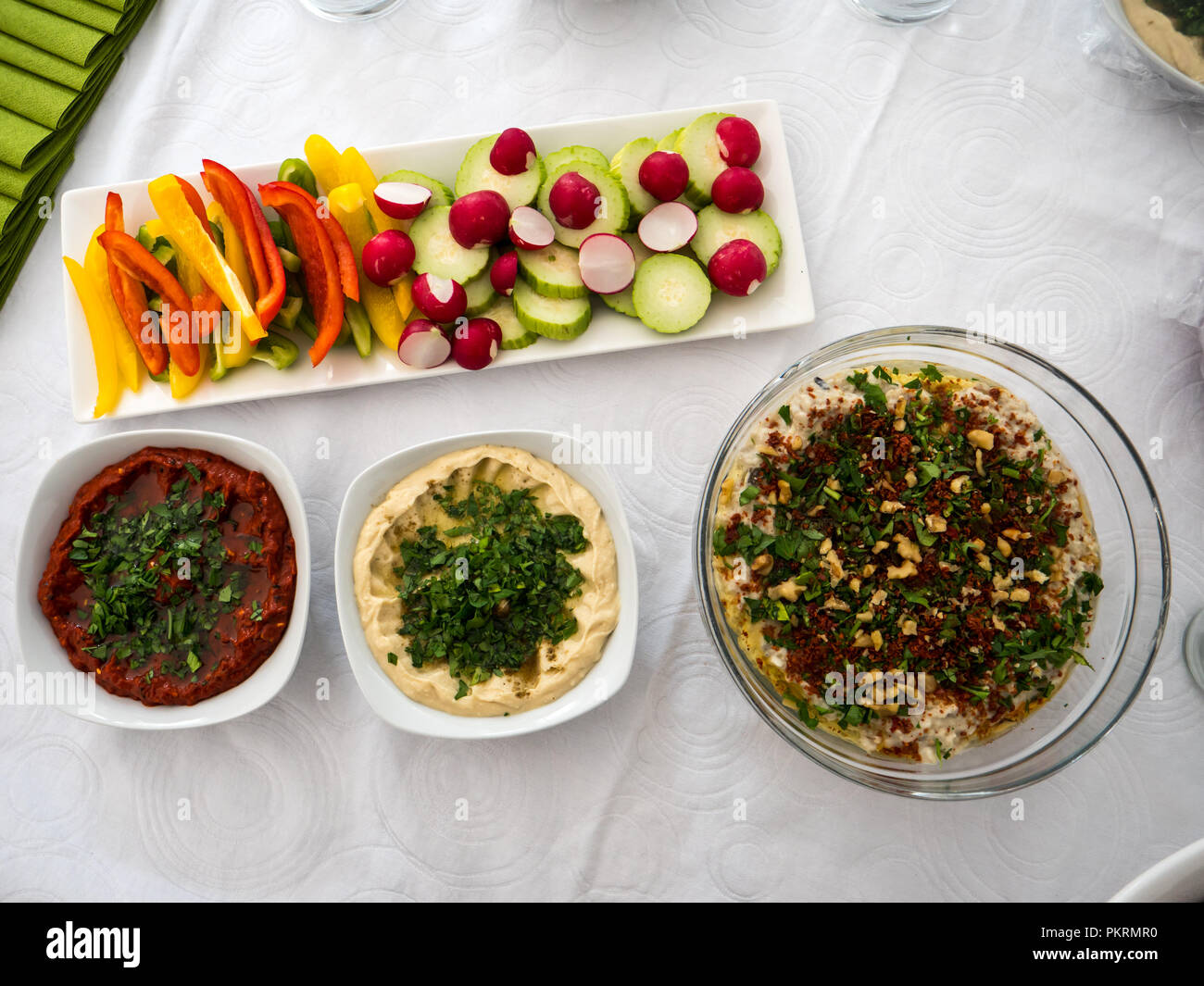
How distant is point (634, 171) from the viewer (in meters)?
2.36

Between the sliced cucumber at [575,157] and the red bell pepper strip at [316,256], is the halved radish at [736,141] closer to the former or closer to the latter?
the sliced cucumber at [575,157]

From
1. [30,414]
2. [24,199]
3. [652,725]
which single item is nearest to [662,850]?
[652,725]

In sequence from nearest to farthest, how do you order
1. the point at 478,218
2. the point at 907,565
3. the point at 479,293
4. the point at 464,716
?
the point at 907,565, the point at 464,716, the point at 478,218, the point at 479,293

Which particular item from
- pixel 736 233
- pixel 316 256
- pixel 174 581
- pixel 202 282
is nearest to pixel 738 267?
pixel 736 233

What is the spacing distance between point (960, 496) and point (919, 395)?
10.4 inches

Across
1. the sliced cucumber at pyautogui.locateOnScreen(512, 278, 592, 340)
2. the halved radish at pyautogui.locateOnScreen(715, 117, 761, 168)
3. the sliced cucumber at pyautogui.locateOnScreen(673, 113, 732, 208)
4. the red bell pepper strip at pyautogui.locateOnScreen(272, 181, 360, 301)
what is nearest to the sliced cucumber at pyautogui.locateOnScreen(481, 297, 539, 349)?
the sliced cucumber at pyautogui.locateOnScreen(512, 278, 592, 340)

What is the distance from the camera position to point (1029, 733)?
7.00 ft

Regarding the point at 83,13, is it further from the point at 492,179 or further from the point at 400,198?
the point at 492,179

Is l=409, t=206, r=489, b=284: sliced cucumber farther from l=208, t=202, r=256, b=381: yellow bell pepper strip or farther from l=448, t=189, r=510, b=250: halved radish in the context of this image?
l=208, t=202, r=256, b=381: yellow bell pepper strip

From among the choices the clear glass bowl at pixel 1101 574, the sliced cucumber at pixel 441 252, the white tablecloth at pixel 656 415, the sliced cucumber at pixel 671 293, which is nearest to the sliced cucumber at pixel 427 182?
the sliced cucumber at pixel 441 252

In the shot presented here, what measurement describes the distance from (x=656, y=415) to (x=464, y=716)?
0.96 m

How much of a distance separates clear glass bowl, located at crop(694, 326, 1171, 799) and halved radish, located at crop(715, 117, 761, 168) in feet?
2.07

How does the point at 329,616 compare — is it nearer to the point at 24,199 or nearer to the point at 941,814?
the point at 24,199

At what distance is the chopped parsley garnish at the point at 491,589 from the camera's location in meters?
2.10
